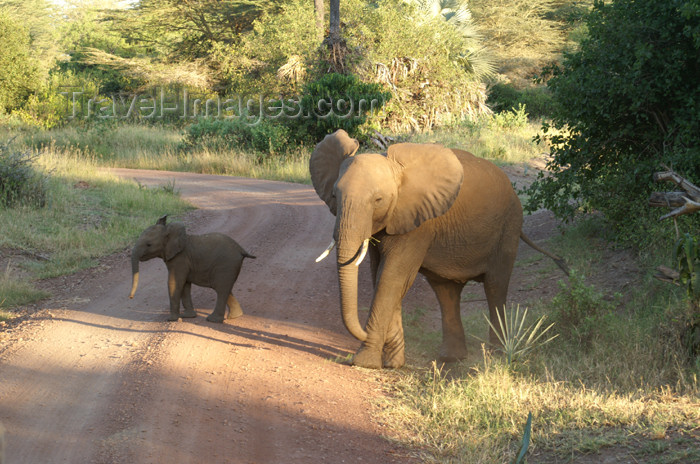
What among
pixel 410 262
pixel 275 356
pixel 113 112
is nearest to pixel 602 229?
pixel 410 262

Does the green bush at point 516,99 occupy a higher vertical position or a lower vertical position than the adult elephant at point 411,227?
lower

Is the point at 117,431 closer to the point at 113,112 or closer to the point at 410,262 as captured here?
the point at 410,262

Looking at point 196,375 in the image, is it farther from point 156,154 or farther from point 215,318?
point 156,154

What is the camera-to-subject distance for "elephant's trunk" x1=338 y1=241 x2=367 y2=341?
568cm

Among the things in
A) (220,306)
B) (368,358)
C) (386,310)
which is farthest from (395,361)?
(220,306)

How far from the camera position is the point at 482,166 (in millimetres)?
6781

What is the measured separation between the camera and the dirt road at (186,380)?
15.4 feet

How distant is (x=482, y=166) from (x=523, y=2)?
4344cm

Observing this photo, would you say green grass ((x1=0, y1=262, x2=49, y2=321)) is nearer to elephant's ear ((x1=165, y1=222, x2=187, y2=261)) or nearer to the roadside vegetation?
the roadside vegetation

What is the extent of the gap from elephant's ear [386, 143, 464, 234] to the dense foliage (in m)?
3.16

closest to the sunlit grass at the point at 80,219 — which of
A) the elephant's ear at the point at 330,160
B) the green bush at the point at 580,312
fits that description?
the elephant's ear at the point at 330,160

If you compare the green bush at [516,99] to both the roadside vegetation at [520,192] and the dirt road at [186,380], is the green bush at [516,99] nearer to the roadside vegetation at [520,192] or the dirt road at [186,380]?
the roadside vegetation at [520,192]

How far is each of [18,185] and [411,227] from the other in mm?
9144

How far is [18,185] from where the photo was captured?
12.6 meters
